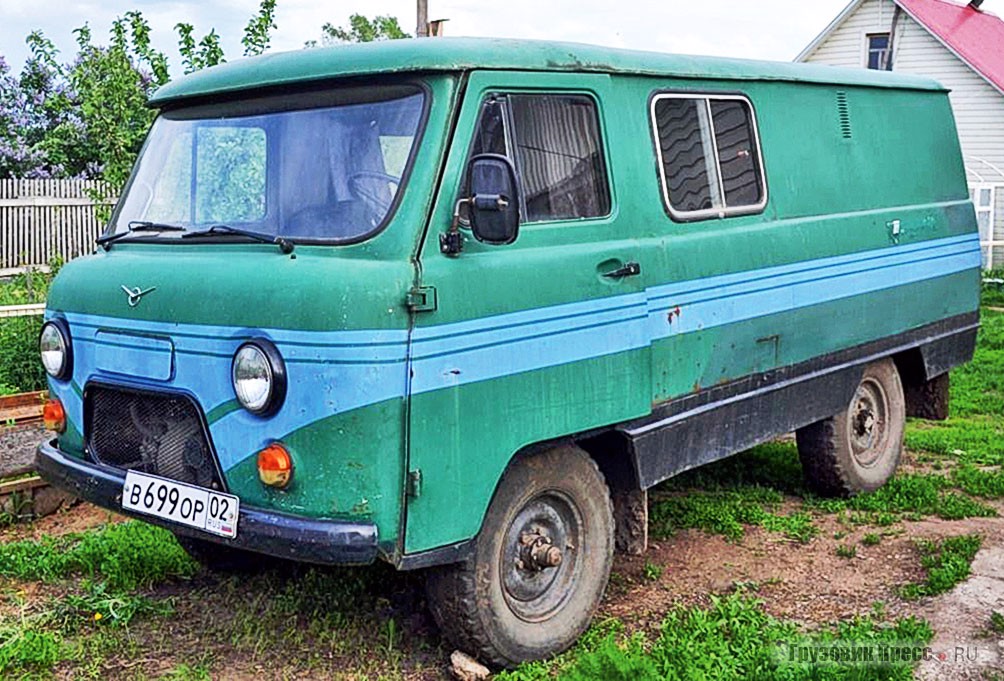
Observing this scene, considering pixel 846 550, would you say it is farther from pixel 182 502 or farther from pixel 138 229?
pixel 138 229

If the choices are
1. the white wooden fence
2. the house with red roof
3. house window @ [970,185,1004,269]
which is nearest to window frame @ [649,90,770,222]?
the white wooden fence

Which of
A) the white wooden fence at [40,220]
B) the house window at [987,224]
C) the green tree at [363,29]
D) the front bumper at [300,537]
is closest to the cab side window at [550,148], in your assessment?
the front bumper at [300,537]

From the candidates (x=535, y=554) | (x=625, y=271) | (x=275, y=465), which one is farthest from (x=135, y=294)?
(x=625, y=271)

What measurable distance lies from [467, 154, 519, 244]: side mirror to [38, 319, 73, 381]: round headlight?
178cm

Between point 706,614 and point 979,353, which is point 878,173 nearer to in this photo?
point 706,614

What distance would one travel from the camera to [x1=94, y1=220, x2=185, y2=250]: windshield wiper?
15.9 ft

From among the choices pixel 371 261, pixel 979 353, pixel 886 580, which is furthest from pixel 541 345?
pixel 979 353

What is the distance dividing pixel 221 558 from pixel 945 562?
3.51m

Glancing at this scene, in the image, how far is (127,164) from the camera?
10273 mm

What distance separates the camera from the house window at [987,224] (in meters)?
22.0

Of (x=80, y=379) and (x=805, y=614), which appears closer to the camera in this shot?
(x=80, y=379)

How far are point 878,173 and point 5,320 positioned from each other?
22.9 ft

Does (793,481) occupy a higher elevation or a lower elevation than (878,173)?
lower

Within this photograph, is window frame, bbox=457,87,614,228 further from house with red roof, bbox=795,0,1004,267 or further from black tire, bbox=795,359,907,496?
house with red roof, bbox=795,0,1004,267
